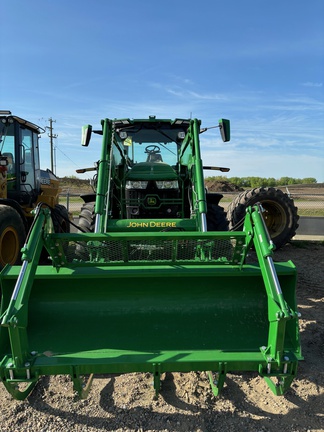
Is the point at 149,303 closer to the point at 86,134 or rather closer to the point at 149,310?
the point at 149,310

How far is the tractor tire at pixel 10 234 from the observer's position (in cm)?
473

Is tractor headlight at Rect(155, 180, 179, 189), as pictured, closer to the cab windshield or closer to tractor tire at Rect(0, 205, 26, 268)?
the cab windshield

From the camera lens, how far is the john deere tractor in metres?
4.92

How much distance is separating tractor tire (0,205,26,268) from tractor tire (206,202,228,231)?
2.77m

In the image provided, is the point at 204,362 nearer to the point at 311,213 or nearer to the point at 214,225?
the point at 214,225

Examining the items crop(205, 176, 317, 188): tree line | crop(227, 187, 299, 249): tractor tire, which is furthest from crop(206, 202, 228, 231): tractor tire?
crop(205, 176, 317, 188): tree line

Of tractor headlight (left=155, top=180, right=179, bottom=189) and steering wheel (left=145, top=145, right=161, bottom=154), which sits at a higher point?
steering wheel (left=145, top=145, right=161, bottom=154)

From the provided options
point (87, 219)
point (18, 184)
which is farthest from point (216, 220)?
point (18, 184)

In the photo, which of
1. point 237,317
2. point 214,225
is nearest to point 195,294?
point 237,317

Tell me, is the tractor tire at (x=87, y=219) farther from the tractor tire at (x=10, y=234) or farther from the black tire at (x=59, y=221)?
the tractor tire at (x=10, y=234)

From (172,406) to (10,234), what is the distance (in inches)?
134

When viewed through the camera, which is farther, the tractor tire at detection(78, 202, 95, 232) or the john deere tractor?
the tractor tire at detection(78, 202, 95, 232)

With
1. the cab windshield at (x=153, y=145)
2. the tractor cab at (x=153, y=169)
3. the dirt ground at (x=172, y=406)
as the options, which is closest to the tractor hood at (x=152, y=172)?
the tractor cab at (x=153, y=169)

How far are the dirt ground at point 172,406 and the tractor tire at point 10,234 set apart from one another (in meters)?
2.33
